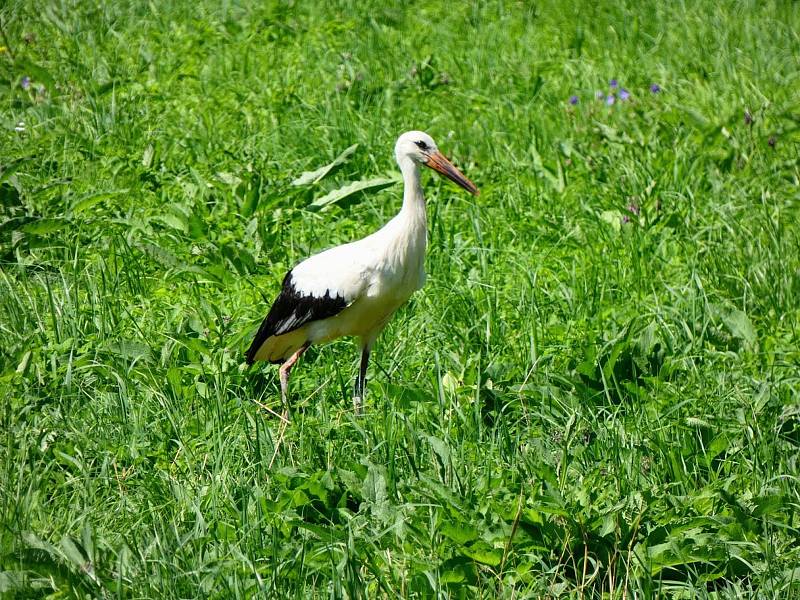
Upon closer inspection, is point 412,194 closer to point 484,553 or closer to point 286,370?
point 286,370

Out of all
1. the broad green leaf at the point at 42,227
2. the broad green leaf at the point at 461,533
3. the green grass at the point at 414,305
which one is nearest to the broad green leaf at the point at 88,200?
the green grass at the point at 414,305

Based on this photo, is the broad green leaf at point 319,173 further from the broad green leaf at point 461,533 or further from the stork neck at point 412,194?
the broad green leaf at point 461,533

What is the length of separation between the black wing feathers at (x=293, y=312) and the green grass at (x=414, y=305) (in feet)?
0.62

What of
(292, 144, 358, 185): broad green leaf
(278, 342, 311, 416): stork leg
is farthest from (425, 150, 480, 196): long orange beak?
(292, 144, 358, 185): broad green leaf

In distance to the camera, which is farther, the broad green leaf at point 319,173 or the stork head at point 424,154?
the broad green leaf at point 319,173

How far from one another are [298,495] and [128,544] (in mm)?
621

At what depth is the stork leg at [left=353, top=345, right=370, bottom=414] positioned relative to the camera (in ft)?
15.1

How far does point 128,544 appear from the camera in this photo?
334cm

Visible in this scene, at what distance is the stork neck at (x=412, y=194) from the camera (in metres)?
4.83

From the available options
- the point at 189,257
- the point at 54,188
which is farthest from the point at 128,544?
the point at 54,188

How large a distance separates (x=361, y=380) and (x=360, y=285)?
436 millimetres

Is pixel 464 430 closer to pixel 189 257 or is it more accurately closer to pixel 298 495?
pixel 298 495

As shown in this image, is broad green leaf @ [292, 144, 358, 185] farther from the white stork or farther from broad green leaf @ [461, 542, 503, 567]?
broad green leaf @ [461, 542, 503, 567]

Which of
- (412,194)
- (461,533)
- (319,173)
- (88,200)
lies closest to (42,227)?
(88,200)
